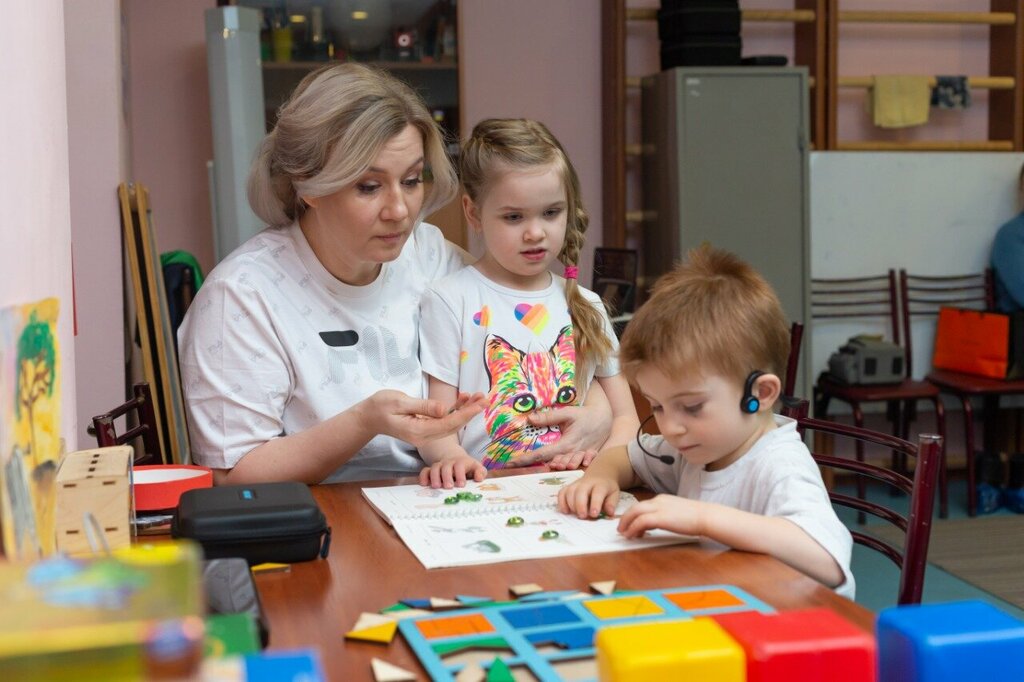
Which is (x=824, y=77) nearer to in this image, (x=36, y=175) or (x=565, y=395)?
(x=565, y=395)

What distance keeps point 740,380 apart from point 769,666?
2.20ft

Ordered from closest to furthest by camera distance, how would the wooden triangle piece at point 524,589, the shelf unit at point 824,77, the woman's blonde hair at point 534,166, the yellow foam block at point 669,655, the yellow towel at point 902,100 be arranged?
the yellow foam block at point 669,655
the wooden triangle piece at point 524,589
the woman's blonde hair at point 534,166
the shelf unit at point 824,77
the yellow towel at point 902,100

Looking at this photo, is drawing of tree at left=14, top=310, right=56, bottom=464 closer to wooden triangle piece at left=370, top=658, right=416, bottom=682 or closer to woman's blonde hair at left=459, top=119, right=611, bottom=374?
wooden triangle piece at left=370, top=658, right=416, bottom=682

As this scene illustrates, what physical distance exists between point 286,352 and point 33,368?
776mm

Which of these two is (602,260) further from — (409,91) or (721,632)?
(721,632)

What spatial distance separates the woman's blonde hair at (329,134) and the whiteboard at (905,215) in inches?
130

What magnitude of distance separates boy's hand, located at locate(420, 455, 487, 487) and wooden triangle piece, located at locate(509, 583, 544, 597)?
1.63 ft

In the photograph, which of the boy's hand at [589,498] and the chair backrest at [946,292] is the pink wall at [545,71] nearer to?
the chair backrest at [946,292]

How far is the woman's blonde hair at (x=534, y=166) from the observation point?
6.47ft

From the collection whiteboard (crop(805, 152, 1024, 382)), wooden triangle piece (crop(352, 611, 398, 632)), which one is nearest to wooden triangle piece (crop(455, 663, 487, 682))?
wooden triangle piece (crop(352, 611, 398, 632))

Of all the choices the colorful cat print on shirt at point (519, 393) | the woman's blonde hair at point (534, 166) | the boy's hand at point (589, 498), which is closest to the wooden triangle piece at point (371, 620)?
the boy's hand at point (589, 498)

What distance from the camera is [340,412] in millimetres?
1741

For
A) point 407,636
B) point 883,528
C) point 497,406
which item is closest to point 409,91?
point 497,406

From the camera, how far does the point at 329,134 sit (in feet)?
5.78
